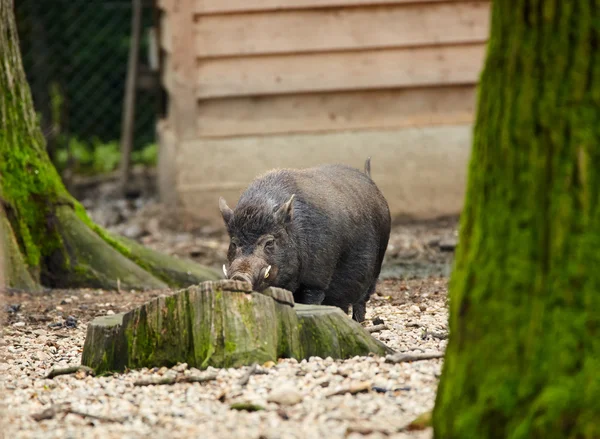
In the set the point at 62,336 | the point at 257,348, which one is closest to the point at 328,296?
the point at 62,336

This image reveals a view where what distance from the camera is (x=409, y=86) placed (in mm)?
10438

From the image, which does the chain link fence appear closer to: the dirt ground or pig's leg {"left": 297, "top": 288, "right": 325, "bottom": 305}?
pig's leg {"left": 297, "top": 288, "right": 325, "bottom": 305}

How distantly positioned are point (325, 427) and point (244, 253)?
249cm

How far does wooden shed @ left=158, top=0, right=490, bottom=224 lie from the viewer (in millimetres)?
10195

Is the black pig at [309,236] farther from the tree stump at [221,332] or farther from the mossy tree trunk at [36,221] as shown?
the mossy tree trunk at [36,221]

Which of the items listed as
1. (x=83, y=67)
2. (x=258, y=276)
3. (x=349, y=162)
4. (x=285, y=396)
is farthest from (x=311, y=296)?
(x=83, y=67)

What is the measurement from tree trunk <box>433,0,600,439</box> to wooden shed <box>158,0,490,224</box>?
713 cm

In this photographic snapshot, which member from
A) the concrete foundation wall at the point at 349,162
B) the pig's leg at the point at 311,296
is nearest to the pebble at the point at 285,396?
the pig's leg at the point at 311,296

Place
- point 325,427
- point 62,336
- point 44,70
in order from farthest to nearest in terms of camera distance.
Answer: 1. point 44,70
2. point 62,336
3. point 325,427

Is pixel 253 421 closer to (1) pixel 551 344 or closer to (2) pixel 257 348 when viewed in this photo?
(2) pixel 257 348

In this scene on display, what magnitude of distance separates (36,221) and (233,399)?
3.80m

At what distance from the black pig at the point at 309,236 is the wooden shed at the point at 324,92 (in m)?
3.66

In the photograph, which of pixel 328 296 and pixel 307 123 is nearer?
pixel 328 296

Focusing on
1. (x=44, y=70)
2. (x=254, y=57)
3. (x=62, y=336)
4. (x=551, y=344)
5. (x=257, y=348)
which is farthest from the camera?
(x=44, y=70)
